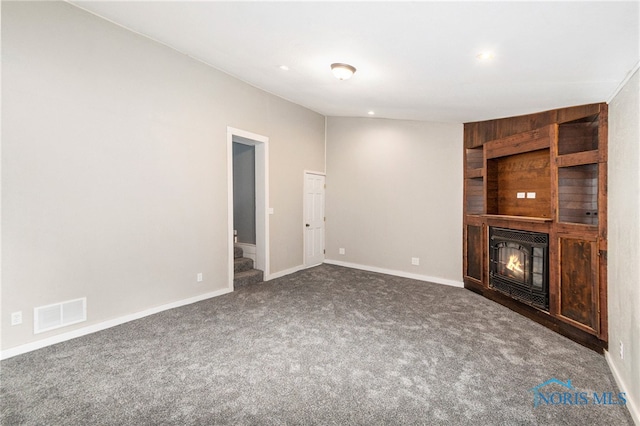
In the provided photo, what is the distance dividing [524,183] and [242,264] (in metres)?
4.43

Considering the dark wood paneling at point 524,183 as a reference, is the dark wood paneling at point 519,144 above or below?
above

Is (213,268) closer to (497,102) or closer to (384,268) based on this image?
(384,268)

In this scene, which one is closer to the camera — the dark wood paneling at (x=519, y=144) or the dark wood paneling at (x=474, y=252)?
the dark wood paneling at (x=519, y=144)

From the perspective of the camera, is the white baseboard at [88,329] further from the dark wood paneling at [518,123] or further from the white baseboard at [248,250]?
the dark wood paneling at [518,123]

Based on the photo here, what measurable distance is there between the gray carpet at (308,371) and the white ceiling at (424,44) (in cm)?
251

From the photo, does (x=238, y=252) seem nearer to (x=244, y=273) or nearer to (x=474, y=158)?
(x=244, y=273)

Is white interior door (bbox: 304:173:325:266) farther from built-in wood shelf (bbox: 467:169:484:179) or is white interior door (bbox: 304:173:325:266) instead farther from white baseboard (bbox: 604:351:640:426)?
white baseboard (bbox: 604:351:640:426)

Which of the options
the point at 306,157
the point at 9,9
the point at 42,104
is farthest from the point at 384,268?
Answer: the point at 9,9

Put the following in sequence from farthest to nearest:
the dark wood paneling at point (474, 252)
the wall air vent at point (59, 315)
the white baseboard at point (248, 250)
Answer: the white baseboard at point (248, 250) < the dark wood paneling at point (474, 252) < the wall air vent at point (59, 315)

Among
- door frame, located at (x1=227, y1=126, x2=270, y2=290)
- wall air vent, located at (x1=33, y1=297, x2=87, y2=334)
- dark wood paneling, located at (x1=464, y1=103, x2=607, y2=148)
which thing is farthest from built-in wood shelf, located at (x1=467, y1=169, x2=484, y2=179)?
wall air vent, located at (x1=33, y1=297, x2=87, y2=334)

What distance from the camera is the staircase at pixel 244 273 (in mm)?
4773

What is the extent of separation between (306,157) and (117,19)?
138 inches

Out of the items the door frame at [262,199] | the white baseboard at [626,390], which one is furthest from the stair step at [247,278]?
the white baseboard at [626,390]

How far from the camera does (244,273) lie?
16.5ft
